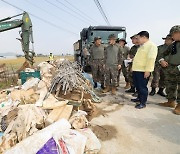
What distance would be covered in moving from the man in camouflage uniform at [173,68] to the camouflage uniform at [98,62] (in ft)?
7.97

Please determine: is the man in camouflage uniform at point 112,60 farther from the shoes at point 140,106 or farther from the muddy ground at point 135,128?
the shoes at point 140,106

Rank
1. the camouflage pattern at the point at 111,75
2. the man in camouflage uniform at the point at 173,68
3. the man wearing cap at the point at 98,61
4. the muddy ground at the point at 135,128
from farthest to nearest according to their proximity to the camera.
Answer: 1. the man wearing cap at the point at 98,61
2. the camouflage pattern at the point at 111,75
3. the man in camouflage uniform at the point at 173,68
4. the muddy ground at the point at 135,128

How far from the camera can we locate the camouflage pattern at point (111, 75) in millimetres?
6043

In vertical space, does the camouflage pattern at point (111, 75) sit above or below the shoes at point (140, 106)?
above

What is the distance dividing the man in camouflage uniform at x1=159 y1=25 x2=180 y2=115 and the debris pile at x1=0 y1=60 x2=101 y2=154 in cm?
184

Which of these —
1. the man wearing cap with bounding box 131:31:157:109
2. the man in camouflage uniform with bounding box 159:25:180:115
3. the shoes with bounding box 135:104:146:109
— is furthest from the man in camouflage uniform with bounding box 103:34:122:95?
the man in camouflage uniform with bounding box 159:25:180:115

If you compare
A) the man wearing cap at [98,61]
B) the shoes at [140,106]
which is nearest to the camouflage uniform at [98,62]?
the man wearing cap at [98,61]

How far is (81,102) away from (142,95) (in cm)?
155

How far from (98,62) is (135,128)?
351 cm

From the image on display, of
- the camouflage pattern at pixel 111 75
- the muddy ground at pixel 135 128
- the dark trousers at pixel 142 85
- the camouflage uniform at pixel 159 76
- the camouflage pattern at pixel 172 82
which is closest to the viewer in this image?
the muddy ground at pixel 135 128

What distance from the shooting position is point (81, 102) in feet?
13.5

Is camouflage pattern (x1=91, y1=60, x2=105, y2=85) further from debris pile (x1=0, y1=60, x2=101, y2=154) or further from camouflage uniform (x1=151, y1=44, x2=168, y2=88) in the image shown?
camouflage uniform (x1=151, y1=44, x2=168, y2=88)

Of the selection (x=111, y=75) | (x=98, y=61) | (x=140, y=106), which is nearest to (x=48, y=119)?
(x=140, y=106)

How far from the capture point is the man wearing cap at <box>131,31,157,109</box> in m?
4.36
